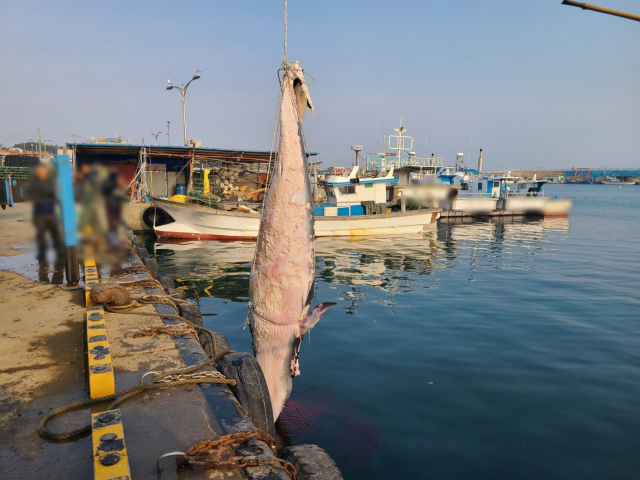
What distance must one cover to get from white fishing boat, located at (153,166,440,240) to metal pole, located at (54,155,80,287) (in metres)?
14.3

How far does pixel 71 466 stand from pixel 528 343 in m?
7.70

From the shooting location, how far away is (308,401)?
19.0 feet

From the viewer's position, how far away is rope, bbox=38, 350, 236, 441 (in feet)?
8.28

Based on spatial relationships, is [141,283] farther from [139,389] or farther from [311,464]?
[311,464]

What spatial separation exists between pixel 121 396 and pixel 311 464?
1.40 metres

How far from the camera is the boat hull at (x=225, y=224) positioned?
20.6 metres

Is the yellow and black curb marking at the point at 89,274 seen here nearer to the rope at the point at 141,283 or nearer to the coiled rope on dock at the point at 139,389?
the rope at the point at 141,283

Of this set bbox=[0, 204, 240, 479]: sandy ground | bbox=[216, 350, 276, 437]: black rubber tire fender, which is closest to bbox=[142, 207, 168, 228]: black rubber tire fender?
bbox=[0, 204, 240, 479]: sandy ground

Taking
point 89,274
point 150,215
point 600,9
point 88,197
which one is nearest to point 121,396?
point 89,274

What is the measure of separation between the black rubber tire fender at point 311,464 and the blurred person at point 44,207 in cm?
530

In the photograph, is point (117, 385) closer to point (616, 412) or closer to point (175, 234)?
point (616, 412)

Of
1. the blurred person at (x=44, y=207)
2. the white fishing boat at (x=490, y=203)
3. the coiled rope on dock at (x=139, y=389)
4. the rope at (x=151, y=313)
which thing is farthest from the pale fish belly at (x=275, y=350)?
the white fishing boat at (x=490, y=203)

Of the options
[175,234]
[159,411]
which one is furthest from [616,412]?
[175,234]

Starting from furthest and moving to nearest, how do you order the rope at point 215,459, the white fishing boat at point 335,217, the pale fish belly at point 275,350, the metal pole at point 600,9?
the white fishing boat at point 335,217 < the metal pole at point 600,9 < the pale fish belly at point 275,350 < the rope at point 215,459
